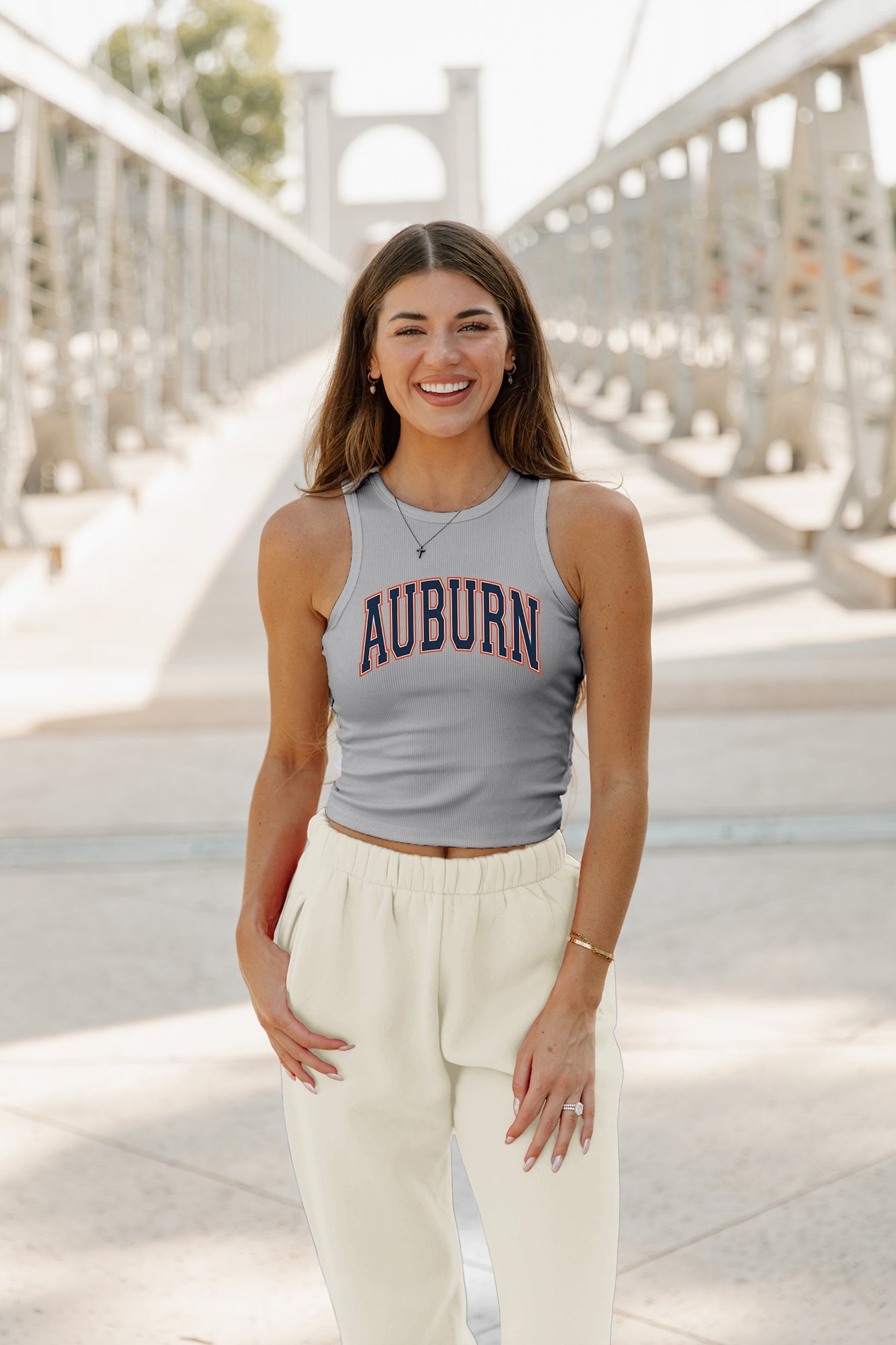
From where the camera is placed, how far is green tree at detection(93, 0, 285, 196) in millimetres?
77875

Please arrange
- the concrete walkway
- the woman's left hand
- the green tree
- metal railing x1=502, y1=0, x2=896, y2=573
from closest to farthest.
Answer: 1. the woman's left hand
2. the concrete walkway
3. metal railing x1=502, y1=0, x2=896, y2=573
4. the green tree

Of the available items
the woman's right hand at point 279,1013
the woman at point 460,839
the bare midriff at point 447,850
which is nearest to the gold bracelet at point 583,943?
the woman at point 460,839

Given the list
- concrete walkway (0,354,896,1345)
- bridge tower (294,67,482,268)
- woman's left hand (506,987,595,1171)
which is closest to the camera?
woman's left hand (506,987,595,1171)

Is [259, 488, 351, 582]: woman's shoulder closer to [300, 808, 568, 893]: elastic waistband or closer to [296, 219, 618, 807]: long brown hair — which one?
[296, 219, 618, 807]: long brown hair

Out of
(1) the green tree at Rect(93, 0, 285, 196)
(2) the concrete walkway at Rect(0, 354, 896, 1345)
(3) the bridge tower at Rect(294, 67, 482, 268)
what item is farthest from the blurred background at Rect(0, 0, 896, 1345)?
(3) the bridge tower at Rect(294, 67, 482, 268)

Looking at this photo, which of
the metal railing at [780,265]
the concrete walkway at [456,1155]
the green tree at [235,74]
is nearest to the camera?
the concrete walkway at [456,1155]

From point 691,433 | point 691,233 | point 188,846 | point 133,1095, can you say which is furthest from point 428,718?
point 691,233

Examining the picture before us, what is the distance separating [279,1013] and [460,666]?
40 centimetres

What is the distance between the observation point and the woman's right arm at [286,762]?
168 centimetres

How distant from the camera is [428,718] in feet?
5.36

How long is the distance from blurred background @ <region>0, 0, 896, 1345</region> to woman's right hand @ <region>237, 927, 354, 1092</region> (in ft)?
0.73

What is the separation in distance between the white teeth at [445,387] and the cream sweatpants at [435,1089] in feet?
1.50

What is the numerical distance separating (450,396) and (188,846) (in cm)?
320

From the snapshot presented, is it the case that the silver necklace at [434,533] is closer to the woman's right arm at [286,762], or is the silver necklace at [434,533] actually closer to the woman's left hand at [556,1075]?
the woman's right arm at [286,762]
